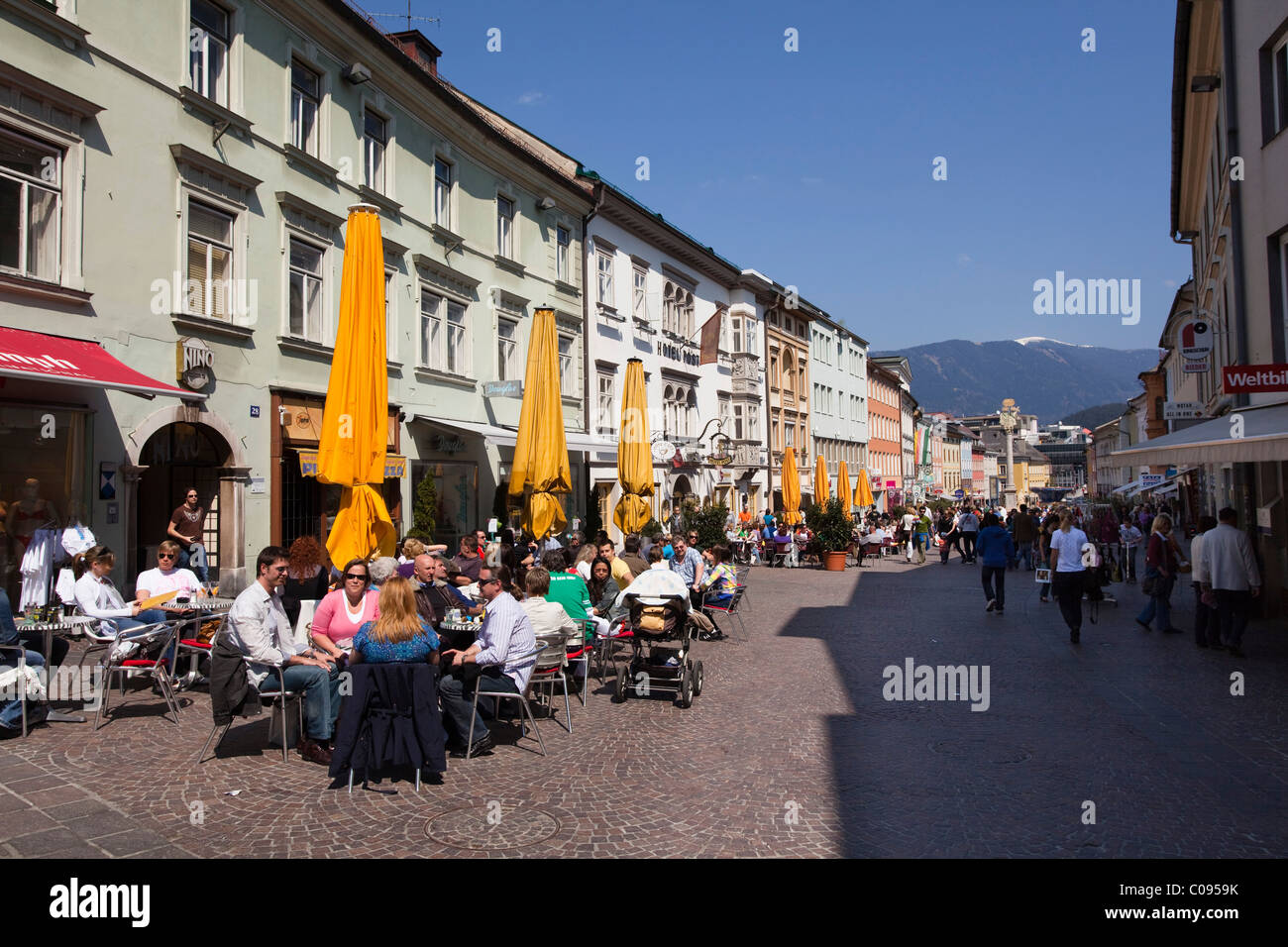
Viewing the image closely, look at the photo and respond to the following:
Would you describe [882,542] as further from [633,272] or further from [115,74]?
[115,74]

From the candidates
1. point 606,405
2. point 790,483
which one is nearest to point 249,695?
point 606,405

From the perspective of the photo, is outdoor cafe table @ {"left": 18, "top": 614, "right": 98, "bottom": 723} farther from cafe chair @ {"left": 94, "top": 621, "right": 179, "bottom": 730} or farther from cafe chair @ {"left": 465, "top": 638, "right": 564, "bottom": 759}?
cafe chair @ {"left": 465, "top": 638, "right": 564, "bottom": 759}

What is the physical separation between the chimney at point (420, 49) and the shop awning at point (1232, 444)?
1730 centimetres

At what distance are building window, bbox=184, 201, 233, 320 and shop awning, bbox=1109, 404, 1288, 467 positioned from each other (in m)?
13.7

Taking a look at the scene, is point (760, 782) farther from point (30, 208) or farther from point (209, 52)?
point (209, 52)

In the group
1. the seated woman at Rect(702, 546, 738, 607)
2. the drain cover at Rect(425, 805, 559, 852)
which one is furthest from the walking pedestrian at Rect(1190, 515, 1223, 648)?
the drain cover at Rect(425, 805, 559, 852)

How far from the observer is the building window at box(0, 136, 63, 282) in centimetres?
1024

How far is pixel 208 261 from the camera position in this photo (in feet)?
43.0

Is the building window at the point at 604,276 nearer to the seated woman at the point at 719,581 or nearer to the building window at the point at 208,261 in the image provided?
the building window at the point at 208,261

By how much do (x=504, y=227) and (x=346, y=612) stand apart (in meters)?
16.8

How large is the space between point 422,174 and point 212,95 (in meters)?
5.69

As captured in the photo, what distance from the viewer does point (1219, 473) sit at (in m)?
21.5
